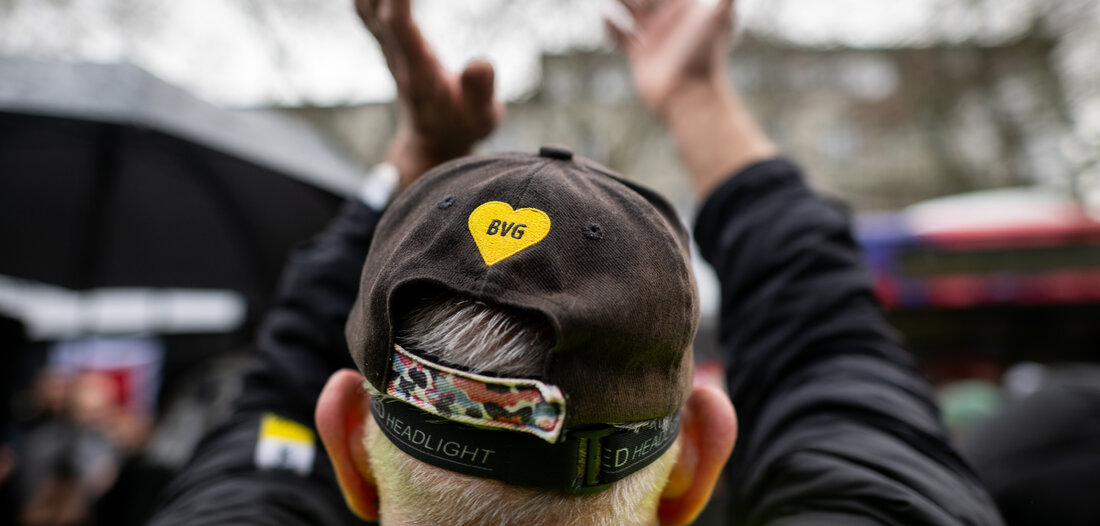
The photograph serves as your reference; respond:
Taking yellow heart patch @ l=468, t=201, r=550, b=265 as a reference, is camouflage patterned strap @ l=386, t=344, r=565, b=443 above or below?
below

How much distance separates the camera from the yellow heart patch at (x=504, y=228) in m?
0.71

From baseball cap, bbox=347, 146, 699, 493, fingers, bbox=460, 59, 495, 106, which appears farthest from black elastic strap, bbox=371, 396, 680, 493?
fingers, bbox=460, 59, 495, 106

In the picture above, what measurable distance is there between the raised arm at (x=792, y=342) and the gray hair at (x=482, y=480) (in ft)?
1.31

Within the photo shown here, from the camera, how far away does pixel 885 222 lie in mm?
8828

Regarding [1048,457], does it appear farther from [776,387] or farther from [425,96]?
A: [425,96]

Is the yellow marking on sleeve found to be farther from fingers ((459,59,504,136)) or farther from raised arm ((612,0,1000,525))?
raised arm ((612,0,1000,525))

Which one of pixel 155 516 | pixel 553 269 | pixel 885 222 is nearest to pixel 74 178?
pixel 155 516

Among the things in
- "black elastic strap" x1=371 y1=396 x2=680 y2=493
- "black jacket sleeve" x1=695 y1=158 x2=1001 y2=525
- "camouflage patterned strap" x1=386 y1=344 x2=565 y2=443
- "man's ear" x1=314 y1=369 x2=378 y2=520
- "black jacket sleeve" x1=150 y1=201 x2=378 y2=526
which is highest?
"camouflage patterned strap" x1=386 y1=344 x2=565 y2=443

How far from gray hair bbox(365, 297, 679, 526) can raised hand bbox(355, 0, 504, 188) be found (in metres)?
0.69

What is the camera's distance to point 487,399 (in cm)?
69

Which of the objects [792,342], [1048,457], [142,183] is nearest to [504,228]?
[792,342]

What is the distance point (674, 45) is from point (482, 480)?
1330 mm

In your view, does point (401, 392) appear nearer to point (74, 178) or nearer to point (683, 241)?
point (683, 241)

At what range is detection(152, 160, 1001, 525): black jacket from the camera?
1.02 meters
